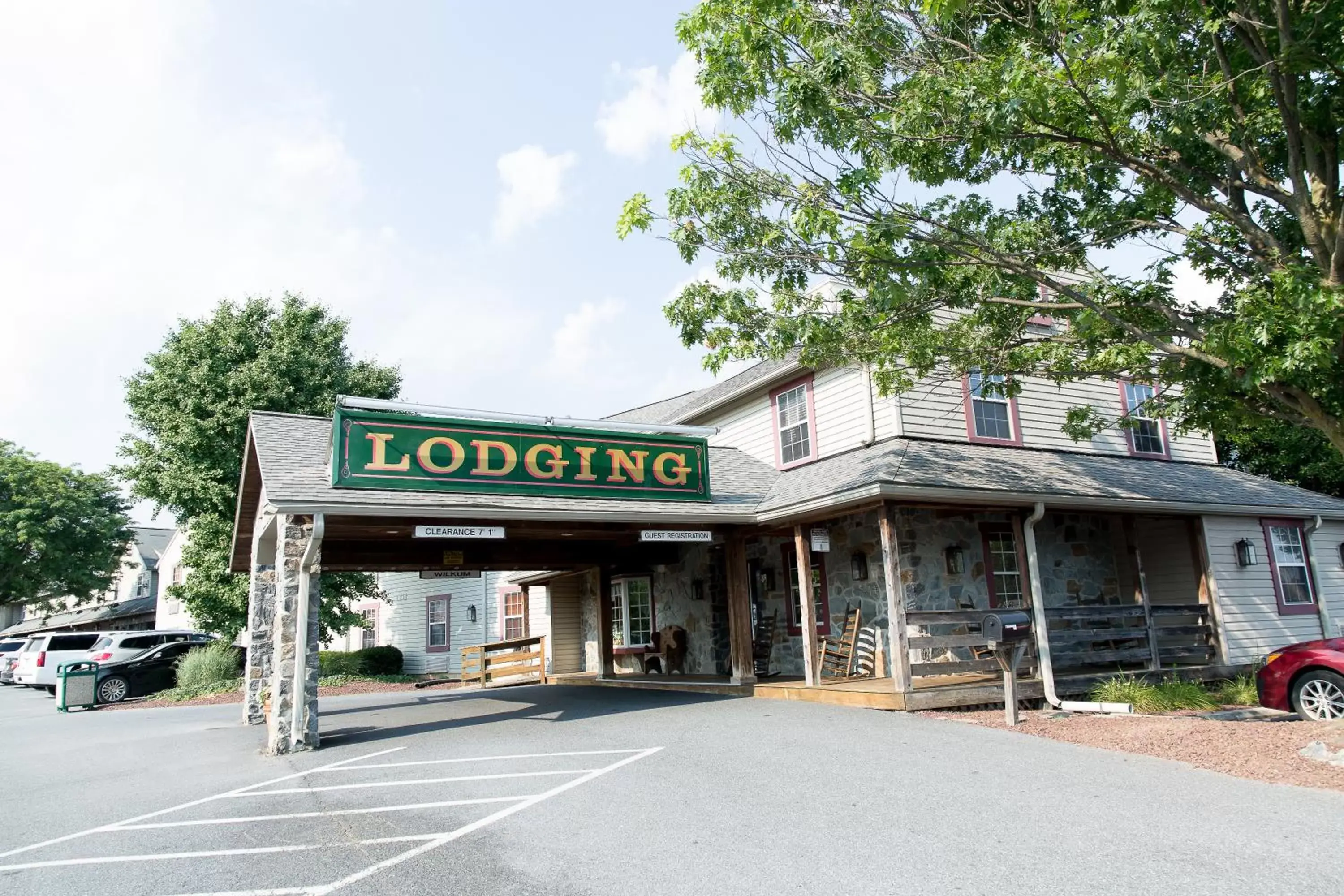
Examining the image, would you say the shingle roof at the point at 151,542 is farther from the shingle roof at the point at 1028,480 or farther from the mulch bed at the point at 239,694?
the shingle roof at the point at 1028,480

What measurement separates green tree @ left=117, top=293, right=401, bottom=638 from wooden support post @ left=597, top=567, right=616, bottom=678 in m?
8.47

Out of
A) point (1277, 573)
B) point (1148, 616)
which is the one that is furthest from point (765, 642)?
point (1277, 573)

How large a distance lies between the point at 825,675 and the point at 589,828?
8.48 meters

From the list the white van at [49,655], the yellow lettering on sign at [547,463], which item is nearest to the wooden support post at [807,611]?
the yellow lettering on sign at [547,463]

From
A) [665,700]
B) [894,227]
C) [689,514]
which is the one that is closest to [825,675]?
[665,700]

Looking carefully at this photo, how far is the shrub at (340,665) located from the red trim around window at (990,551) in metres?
18.1

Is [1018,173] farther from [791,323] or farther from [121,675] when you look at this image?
[121,675]

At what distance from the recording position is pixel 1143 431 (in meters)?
16.6

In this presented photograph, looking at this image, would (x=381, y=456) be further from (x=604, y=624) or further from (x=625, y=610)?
(x=625, y=610)

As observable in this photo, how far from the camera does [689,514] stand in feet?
41.9

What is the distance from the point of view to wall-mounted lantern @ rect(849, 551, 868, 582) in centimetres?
1366

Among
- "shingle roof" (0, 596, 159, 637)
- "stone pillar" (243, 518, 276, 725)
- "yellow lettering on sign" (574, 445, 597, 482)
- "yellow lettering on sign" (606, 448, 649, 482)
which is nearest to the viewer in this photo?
"yellow lettering on sign" (574, 445, 597, 482)

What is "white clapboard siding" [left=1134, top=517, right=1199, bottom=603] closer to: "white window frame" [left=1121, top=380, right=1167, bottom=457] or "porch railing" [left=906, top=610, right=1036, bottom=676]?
"white window frame" [left=1121, top=380, right=1167, bottom=457]

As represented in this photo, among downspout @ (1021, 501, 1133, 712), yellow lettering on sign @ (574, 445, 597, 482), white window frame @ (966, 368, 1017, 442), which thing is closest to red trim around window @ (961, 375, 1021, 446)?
white window frame @ (966, 368, 1017, 442)
